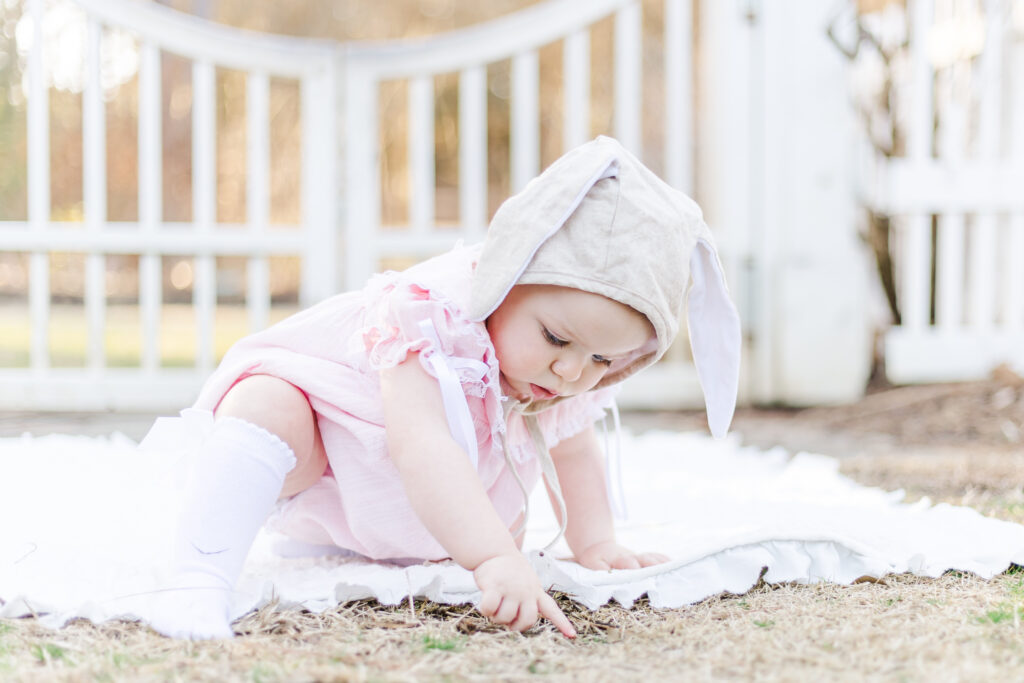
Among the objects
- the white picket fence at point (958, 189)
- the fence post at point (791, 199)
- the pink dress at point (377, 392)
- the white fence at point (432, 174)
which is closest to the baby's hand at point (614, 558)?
the pink dress at point (377, 392)

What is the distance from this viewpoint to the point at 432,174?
361cm

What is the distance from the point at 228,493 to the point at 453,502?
28 centimetres

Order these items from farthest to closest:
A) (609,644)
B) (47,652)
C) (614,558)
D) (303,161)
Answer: (303,161)
(614,558)
(609,644)
(47,652)

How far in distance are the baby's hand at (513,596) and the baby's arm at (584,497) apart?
0.38 meters

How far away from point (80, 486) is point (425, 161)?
2.07 metres

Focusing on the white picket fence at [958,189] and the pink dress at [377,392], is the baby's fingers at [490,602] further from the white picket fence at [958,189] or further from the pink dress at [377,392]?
the white picket fence at [958,189]

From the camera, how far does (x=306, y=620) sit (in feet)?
3.86

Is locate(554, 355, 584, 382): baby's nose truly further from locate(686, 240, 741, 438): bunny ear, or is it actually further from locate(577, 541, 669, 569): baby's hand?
locate(577, 541, 669, 569): baby's hand

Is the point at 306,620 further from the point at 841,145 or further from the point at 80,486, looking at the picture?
the point at 841,145

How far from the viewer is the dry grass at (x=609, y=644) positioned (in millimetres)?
965

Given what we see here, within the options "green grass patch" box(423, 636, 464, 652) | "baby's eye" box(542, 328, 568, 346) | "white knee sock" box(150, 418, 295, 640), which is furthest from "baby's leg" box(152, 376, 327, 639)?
"baby's eye" box(542, 328, 568, 346)

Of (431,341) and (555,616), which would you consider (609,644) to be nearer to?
(555,616)

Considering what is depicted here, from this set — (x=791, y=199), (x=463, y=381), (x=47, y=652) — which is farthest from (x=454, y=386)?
(x=791, y=199)

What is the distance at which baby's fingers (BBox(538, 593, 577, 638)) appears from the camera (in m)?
1.13
